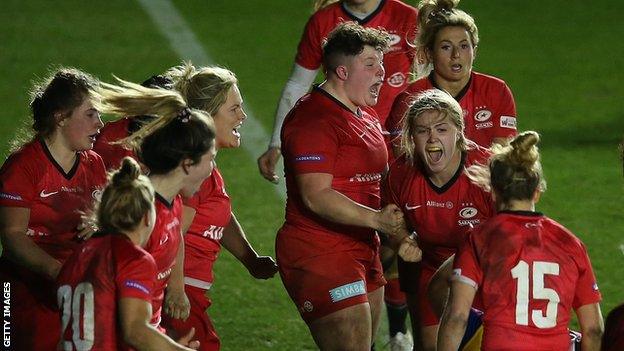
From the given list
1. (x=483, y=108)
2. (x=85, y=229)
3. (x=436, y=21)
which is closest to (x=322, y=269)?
(x=85, y=229)

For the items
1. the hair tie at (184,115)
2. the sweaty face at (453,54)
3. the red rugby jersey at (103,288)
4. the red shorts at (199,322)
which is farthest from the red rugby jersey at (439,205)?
the red rugby jersey at (103,288)

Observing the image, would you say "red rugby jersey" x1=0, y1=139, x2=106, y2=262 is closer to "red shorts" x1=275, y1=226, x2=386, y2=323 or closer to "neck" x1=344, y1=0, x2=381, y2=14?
"red shorts" x1=275, y1=226, x2=386, y2=323

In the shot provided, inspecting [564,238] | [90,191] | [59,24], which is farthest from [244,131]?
[564,238]

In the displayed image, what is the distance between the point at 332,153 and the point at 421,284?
2.73 ft

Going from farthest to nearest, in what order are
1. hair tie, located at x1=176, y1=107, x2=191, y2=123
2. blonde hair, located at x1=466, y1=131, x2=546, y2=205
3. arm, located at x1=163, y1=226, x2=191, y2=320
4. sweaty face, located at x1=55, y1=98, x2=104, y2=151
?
sweaty face, located at x1=55, y1=98, x2=104, y2=151 → arm, located at x1=163, y1=226, x2=191, y2=320 → hair tie, located at x1=176, y1=107, x2=191, y2=123 → blonde hair, located at x1=466, y1=131, x2=546, y2=205

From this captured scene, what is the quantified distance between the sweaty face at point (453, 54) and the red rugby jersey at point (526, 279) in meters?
2.09

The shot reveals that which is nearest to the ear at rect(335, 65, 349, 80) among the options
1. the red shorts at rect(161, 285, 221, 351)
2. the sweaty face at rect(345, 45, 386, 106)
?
the sweaty face at rect(345, 45, 386, 106)

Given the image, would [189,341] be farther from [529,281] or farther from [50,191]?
[529,281]

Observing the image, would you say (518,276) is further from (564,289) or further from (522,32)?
(522,32)

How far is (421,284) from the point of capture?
6.72 m

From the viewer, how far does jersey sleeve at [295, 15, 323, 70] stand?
26.8 feet

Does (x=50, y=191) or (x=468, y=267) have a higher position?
(x=468, y=267)

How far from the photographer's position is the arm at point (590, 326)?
5.49 metres

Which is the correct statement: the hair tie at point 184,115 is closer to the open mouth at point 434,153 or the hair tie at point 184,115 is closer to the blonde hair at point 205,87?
the blonde hair at point 205,87
